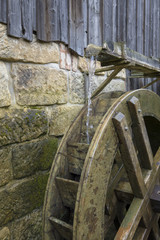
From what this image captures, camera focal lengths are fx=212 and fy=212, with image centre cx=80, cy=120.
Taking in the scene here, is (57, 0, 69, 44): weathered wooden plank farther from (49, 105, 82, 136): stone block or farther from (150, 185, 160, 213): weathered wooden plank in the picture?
(150, 185, 160, 213): weathered wooden plank

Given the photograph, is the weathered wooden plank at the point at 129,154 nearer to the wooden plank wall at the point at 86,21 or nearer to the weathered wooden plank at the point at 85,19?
the wooden plank wall at the point at 86,21

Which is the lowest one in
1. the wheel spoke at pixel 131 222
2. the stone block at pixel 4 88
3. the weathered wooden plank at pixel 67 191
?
the wheel spoke at pixel 131 222

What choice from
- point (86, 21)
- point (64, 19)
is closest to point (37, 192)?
point (64, 19)

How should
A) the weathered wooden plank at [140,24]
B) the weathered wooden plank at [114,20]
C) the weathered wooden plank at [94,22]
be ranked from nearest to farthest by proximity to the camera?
the weathered wooden plank at [94,22] → the weathered wooden plank at [114,20] → the weathered wooden plank at [140,24]

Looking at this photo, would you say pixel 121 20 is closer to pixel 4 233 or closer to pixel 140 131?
pixel 140 131

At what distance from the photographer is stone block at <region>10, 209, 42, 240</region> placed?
1516 mm

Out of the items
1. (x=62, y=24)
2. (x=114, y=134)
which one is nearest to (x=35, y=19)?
(x=62, y=24)

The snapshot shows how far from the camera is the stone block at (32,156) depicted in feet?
4.94

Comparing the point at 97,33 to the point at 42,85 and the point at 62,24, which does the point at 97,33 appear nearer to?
the point at 62,24

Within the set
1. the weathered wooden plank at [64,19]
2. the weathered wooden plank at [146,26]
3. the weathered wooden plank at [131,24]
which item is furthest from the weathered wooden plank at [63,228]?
the weathered wooden plank at [146,26]

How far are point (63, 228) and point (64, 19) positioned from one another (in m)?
1.55

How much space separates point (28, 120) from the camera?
1.56 meters

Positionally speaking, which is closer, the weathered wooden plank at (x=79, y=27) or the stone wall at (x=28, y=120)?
the stone wall at (x=28, y=120)

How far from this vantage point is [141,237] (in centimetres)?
147
